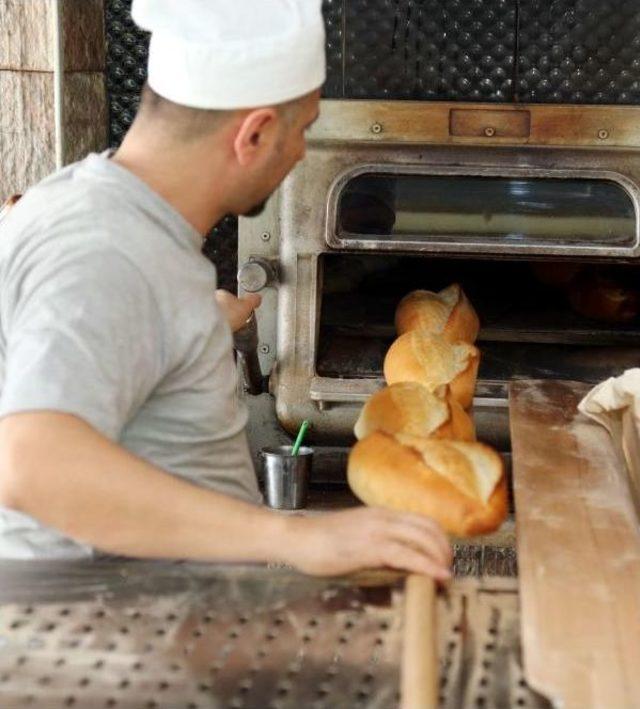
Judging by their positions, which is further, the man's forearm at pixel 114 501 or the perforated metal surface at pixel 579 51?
the perforated metal surface at pixel 579 51

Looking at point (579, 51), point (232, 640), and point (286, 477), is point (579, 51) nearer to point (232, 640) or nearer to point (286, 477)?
point (286, 477)

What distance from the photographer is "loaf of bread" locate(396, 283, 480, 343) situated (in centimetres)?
285

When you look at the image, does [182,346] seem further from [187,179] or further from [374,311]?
[374,311]

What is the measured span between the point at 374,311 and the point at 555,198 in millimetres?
640

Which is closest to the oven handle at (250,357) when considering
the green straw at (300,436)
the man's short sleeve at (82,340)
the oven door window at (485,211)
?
the green straw at (300,436)

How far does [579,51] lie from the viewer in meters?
2.79

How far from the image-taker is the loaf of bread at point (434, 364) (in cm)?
254

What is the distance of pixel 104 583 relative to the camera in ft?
4.72

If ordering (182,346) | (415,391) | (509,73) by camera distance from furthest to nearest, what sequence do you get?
(509,73), (415,391), (182,346)

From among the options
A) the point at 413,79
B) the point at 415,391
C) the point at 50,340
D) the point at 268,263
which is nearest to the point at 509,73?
the point at 413,79

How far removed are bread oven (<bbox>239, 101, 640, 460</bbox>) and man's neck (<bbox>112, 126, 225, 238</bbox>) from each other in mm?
1154

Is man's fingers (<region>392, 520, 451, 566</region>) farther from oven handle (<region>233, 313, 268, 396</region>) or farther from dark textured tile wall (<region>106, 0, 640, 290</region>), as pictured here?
dark textured tile wall (<region>106, 0, 640, 290</region>)

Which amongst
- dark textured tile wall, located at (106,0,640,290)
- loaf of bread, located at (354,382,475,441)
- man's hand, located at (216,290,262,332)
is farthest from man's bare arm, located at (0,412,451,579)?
dark textured tile wall, located at (106,0,640,290)

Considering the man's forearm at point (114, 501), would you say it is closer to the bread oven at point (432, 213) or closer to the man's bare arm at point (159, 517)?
the man's bare arm at point (159, 517)
